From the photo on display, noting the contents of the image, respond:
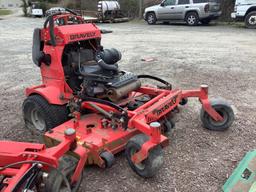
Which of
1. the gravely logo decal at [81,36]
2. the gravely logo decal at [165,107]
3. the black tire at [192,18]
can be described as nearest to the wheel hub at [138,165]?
the gravely logo decal at [165,107]

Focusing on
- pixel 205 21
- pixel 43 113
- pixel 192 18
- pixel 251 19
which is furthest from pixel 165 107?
pixel 205 21

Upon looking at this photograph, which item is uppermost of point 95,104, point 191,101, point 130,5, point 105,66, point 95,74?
point 105,66

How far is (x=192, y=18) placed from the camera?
18.5 meters

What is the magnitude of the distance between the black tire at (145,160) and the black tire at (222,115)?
1.39 meters

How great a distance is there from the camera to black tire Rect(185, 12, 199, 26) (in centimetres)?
1841

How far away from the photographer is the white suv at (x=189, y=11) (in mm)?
18109

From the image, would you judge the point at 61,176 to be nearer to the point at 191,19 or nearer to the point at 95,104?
the point at 95,104

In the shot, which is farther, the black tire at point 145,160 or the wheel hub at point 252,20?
the wheel hub at point 252,20

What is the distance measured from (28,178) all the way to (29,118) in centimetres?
230

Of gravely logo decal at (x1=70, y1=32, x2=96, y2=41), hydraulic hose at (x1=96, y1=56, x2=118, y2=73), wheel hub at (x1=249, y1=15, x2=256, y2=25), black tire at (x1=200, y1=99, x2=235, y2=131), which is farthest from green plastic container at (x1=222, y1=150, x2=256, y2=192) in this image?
wheel hub at (x1=249, y1=15, x2=256, y2=25)

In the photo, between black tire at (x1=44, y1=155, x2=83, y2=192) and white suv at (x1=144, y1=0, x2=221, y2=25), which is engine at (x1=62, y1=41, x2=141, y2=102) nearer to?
black tire at (x1=44, y1=155, x2=83, y2=192)

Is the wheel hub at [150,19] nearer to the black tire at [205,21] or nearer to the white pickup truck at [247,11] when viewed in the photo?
the black tire at [205,21]

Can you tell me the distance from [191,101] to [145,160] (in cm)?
267

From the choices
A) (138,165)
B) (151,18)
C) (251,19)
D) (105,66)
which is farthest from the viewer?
(151,18)
